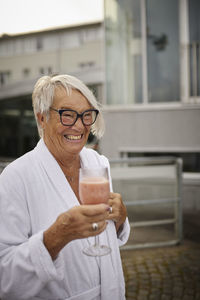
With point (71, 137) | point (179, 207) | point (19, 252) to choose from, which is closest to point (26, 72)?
point (179, 207)

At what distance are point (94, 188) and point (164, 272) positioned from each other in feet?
9.95

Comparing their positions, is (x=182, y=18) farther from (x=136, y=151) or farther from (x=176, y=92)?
(x=136, y=151)

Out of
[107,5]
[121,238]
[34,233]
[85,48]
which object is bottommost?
[121,238]

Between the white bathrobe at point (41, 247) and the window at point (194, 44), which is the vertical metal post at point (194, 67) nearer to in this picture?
the window at point (194, 44)

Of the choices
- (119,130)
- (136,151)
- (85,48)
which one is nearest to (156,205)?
(136,151)

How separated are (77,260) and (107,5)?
7006mm

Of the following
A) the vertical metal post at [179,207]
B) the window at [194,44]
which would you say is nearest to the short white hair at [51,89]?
the vertical metal post at [179,207]

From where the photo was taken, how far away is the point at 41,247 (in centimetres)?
120

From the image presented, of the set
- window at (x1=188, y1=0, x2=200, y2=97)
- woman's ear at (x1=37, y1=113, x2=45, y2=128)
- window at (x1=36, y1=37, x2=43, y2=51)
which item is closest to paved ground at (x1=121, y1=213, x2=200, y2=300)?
woman's ear at (x1=37, y1=113, x2=45, y2=128)

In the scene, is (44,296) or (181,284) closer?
(44,296)

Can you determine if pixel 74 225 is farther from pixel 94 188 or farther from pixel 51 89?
pixel 51 89

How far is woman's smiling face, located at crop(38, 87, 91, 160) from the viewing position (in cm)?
144

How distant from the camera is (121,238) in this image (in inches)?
67.0

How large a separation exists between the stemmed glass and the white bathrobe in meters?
0.09
